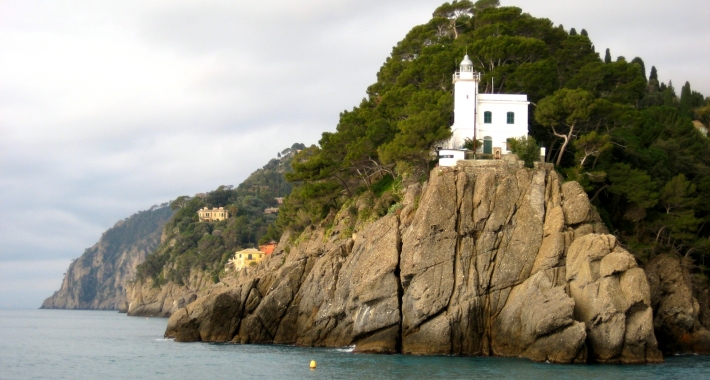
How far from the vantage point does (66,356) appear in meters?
47.5

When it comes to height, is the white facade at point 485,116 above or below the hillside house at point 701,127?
below

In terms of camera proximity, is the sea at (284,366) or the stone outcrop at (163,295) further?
the stone outcrop at (163,295)

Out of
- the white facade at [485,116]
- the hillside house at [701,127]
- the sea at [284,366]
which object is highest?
the hillside house at [701,127]

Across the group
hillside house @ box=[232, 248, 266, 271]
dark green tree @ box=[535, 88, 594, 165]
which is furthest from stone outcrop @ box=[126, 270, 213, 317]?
dark green tree @ box=[535, 88, 594, 165]

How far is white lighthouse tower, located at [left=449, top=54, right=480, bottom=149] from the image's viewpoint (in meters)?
47.7

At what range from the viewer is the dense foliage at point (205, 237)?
115000 mm

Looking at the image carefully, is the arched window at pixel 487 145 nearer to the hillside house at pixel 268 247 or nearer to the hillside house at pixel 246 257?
the hillside house at pixel 268 247

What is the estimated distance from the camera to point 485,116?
48.0 meters

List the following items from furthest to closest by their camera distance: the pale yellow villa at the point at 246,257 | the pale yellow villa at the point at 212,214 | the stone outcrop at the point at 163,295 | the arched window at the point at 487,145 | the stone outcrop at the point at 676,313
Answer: the pale yellow villa at the point at 212,214 → the stone outcrop at the point at 163,295 → the pale yellow villa at the point at 246,257 → the arched window at the point at 487,145 → the stone outcrop at the point at 676,313

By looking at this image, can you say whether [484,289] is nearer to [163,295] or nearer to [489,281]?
[489,281]

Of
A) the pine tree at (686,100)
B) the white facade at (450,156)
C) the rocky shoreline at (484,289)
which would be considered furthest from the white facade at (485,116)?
the pine tree at (686,100)

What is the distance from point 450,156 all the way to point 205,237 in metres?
78.0

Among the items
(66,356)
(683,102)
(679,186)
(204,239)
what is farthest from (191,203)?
(679,186)

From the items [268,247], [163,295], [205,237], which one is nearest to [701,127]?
[268,247]
